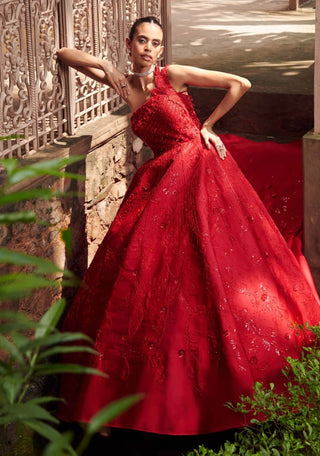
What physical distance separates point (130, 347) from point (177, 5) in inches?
270

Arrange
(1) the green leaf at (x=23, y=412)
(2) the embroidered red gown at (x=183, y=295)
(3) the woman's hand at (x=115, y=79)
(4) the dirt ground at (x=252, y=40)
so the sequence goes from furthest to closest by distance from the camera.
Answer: (4) the dirt ground at (x=252, y=40)
(3) the woman's hand at (x=115, y=79)
(2) the embroidered red gown at (x=183, y=295)
(1) the green leaf at (x=23, y=412)

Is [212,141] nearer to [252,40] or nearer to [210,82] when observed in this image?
[210,82]

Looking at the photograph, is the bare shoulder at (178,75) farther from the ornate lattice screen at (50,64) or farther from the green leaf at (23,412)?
the green leaf at (23,412)

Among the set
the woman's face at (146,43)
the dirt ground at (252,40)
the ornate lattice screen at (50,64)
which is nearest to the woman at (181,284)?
the woman's face at (146,43)

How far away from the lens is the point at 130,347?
3717 millimetres

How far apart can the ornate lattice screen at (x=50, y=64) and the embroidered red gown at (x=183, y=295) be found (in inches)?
15.9

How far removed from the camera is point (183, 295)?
371 centimetres

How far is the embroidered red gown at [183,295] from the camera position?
11.7 feet

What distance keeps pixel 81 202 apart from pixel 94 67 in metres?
0.73

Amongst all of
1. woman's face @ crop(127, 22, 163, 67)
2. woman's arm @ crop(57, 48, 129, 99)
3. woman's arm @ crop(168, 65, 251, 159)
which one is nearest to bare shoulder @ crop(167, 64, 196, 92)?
woman's arm @ crop(168, 65, 251, 159)

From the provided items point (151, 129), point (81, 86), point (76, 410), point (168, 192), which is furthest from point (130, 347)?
point (81, 86)

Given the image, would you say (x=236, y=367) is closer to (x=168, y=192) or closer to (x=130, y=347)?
(x=130, y=347)

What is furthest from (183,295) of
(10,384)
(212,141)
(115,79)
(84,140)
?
(10,384)

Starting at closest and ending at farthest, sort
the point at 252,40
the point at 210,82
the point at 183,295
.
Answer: the point at 183,295
the point at 210,82
the point at 252,40
